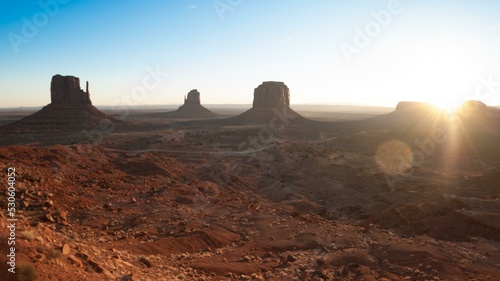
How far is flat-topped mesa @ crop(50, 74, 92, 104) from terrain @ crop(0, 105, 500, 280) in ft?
190

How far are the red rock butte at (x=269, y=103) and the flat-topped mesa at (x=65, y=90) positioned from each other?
161ft

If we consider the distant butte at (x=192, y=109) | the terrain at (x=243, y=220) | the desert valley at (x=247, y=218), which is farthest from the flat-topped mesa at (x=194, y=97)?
the terrain at (x=243, y=220)

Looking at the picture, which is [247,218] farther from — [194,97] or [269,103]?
[194,97]

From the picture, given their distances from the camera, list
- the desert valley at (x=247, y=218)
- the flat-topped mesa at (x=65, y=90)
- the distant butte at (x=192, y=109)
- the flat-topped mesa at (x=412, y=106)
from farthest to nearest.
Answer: the distant butte at (x=192, y=109)
the flat-topped mesa at (x=412, y=106)
the flat-topped mesa at (x=65, y=90)
the desert valley at (x=247, y=218)

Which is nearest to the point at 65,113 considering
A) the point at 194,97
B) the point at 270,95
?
the point at 270,95

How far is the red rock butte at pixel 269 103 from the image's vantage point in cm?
10275

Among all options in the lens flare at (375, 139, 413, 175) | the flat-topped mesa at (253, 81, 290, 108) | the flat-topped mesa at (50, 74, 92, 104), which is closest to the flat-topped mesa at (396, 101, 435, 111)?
the flat-topped mesa at (253, 81, 290, 108)

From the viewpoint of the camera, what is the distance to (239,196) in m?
24.6

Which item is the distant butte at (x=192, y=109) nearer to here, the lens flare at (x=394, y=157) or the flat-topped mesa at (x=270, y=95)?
the flat-topped mesa at (x=270, y=95)

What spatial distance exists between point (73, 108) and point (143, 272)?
83.3 m

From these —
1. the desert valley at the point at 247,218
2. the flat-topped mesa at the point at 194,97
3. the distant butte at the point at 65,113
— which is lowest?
the desert valley at the point at 247,218

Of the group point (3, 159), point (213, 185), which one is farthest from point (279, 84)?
point (3, 159)

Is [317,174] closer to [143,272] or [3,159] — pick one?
[143,272]

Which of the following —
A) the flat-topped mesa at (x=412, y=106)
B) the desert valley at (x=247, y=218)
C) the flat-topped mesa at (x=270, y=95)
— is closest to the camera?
the desert valley at (x=247, y=218)
